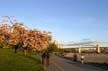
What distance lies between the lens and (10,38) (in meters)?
39.7

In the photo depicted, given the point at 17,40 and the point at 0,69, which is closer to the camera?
the point at 0,69

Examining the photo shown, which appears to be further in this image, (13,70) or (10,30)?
(10,30)

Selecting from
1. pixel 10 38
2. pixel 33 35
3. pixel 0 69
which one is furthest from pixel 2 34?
pixel 0 69

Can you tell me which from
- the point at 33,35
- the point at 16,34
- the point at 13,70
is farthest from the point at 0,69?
the point at 33,35

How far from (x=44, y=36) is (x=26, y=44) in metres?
3.39

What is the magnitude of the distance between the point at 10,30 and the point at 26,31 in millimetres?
2289

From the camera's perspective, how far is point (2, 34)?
3956 cm

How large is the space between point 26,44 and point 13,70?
19673mm

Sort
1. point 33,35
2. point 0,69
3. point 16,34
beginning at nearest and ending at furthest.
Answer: point 0,69 < point 16,34 < point 33,35

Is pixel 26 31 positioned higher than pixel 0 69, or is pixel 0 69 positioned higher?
pixel 26 31

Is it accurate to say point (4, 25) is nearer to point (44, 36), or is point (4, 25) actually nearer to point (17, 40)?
point (17, 40)

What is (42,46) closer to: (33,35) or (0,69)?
(33,35)

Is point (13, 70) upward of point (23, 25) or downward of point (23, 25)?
downward

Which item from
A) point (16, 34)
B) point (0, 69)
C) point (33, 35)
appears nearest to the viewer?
point (0, 69)
